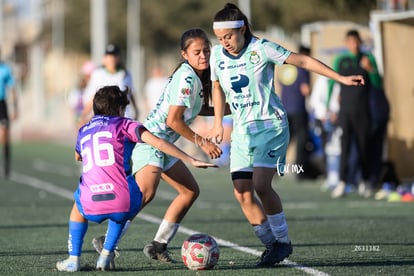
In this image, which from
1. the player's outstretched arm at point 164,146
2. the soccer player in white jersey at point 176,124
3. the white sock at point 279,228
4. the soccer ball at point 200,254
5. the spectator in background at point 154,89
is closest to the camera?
the player's outstretched arm at point 164,146

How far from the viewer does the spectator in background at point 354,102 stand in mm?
17000

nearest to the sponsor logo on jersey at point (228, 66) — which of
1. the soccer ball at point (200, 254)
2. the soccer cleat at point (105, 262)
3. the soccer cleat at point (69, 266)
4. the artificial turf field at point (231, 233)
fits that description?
the soccer ball at point (200, 254)

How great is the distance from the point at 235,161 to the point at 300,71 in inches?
437

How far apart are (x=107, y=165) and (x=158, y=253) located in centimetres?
120

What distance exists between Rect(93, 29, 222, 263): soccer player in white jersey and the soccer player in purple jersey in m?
0.56

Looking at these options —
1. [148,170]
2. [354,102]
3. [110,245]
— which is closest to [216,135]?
[148,170]

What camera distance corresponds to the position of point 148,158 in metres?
9.55

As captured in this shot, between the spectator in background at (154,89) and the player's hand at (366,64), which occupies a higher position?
the player's hand at (366,64)

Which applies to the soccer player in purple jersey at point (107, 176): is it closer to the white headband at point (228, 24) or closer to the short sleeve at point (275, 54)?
the white headband at point (228, 24)

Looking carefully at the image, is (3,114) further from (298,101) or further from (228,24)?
(228,24)

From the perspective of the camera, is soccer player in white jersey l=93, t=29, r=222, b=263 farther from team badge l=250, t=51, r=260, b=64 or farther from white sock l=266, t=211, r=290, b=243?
white sock l=266, t=211, r=290, b=243

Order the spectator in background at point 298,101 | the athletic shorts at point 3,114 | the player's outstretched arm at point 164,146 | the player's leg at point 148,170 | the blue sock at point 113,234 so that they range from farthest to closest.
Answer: the athletic shorts at point 3,114 → the spectator in background at point 298,101 → the player's leg at point 148,170 → the blue sock at point 113,234 → the player's outstretched arm at point 164,146

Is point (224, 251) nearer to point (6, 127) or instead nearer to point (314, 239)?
point (314, 239)

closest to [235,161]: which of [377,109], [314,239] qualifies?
[314,239]
